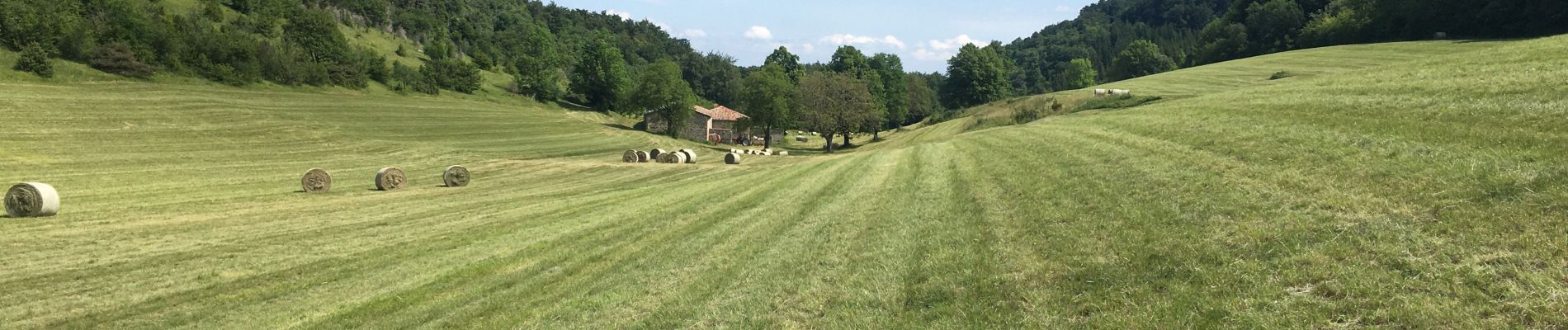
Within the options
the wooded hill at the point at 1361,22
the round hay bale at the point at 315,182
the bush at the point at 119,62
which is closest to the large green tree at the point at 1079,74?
the wooded hill at the point at 1361,22

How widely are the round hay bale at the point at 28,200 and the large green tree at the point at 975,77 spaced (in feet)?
367

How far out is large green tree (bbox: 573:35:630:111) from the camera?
373 ft

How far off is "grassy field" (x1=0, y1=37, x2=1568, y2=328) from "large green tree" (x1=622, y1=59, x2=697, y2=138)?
58.7m

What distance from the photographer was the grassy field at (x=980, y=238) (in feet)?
23.2

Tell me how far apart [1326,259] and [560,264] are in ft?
39.7

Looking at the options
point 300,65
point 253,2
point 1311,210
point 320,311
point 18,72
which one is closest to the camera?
point 1311,210

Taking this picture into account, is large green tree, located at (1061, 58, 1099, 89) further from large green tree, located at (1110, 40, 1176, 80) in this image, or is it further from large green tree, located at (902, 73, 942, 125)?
large green tree, located at (902, 73, 942, 125)

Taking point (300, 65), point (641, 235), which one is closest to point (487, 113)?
point (300, 65)

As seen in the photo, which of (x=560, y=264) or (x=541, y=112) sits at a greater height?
(x=541, y=112)

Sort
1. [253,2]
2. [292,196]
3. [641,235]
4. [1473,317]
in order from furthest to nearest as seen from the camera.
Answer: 1. [253,2]
2. [292,196]
3. [641,235]
4. [1473,317]

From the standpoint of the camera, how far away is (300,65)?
72188 mm

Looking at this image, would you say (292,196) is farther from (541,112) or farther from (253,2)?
(253,2)

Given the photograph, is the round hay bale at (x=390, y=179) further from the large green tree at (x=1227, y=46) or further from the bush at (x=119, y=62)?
the large green tree at (x=1227, y=46)

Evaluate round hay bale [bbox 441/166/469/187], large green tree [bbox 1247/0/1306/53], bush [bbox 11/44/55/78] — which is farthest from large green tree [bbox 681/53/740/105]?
round hay bale [bbox 441/166/469/187]
